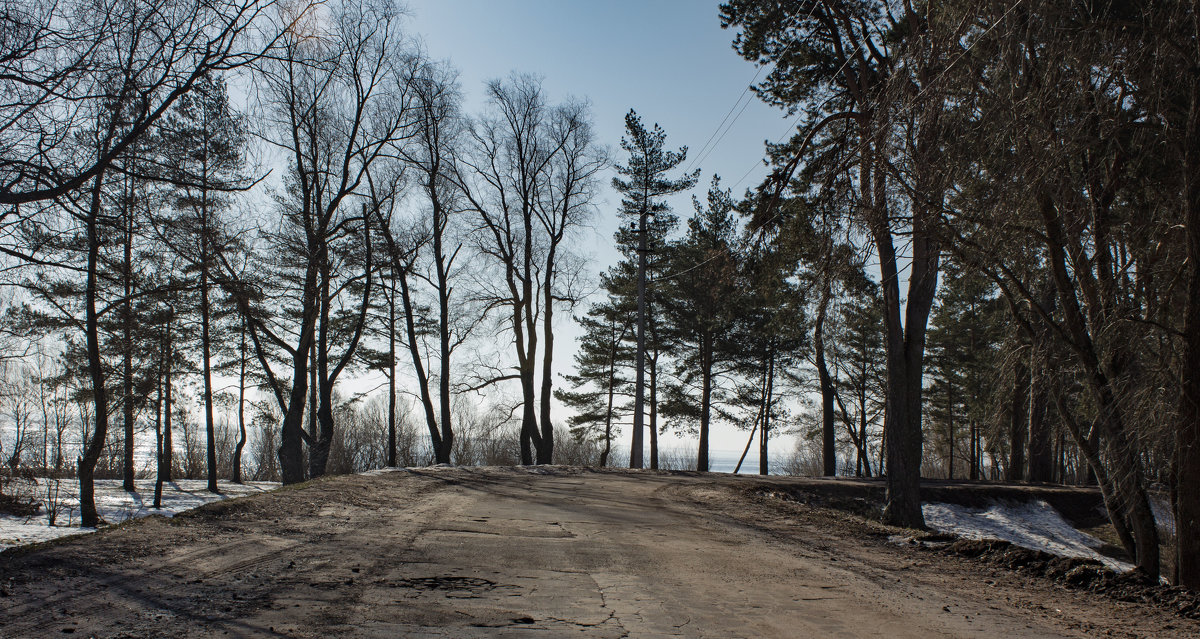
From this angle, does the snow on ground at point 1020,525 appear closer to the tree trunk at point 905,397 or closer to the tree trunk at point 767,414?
the tree trunk at point 905,397

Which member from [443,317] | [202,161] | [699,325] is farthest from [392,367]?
[202,161]

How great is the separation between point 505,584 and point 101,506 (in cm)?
2036

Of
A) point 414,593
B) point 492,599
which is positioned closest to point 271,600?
point 414,593

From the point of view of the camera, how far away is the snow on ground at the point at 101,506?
41.1 feet

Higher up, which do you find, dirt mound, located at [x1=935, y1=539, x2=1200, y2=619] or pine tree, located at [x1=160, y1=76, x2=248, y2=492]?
pine tree, located at [x1=160, y1=76, x2=248, y2=492]

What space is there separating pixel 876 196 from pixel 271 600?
253 inches

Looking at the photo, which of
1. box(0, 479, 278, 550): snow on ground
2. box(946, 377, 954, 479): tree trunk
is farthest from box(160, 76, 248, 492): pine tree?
box(946, 377, 954, 479): tree trunk

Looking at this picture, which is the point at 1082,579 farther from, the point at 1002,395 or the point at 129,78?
the point at 129,78

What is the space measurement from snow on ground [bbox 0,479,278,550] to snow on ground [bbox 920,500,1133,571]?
1534 cm

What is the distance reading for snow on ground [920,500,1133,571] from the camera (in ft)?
50.6

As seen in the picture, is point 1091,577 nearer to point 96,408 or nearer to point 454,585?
point 454,585

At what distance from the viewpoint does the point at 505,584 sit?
5094mm

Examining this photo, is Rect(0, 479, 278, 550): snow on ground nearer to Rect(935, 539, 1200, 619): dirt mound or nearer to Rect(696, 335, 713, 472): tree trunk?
Rect(935, 539, 1200, 619): dirt mound

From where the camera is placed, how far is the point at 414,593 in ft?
15.4
